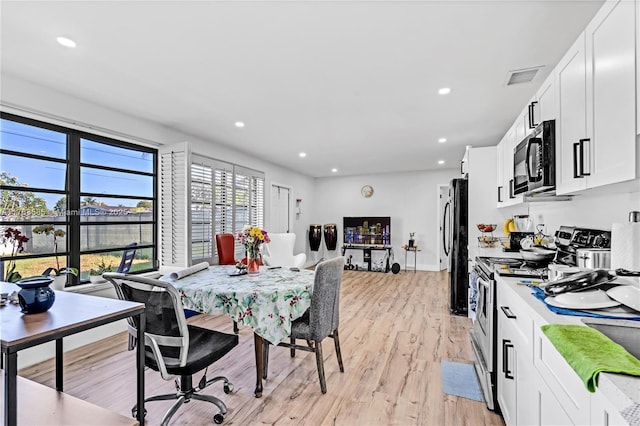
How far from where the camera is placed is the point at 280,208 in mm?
6766

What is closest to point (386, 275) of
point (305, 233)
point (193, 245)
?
point (305, 233)

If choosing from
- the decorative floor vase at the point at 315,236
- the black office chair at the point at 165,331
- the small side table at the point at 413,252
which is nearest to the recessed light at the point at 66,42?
the black office chair at the point at 165,331

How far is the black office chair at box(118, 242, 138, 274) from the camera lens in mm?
3607

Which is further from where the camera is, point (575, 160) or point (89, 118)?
point (89, 118)

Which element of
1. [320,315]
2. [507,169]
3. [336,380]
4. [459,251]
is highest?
[507,169]

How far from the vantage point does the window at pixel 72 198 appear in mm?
2701

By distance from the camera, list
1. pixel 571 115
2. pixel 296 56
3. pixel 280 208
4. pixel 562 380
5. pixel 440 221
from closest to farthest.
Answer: pixel 562 380 < pixel 571 115 < pixel 296 56 < pixel 280 208 < pixel 440 221

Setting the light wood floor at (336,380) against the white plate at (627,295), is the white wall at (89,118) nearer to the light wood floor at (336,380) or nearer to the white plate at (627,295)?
the light wood floor at (336,380)

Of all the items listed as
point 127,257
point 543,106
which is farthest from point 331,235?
point 543,106

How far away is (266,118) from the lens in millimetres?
3566

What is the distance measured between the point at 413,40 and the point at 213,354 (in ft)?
7.79

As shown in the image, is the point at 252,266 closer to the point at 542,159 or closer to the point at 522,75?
the point at 542,159

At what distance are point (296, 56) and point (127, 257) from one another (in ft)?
10.1

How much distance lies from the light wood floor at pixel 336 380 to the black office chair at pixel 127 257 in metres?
0.77
